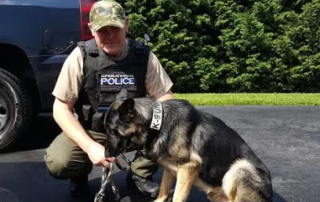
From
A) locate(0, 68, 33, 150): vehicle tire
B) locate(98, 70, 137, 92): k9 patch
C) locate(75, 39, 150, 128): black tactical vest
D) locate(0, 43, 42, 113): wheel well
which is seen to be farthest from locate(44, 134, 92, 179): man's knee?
locate(0, 43, 42, 113): wheel well

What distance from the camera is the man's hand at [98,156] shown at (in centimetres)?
297

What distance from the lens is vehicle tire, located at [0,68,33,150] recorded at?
4.58 meters

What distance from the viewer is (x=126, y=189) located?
3.86 meters

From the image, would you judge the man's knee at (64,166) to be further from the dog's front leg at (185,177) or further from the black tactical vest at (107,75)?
the dog's front leg at (185,177)

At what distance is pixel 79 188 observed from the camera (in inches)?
143

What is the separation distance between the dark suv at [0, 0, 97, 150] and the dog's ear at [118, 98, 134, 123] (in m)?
1.80

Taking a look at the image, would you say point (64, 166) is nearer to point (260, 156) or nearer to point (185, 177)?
point (185, 177)

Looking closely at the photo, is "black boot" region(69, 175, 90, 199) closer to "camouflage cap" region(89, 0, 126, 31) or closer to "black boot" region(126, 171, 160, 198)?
"black boot" region(126, 171, 160, 198)

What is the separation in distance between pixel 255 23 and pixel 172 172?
28.4ft

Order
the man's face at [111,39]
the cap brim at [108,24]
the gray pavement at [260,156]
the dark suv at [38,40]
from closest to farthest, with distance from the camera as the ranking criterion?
the cap brim at [108,24], the man's face at [111,39], the gray pavement at [260,156], the dark suv at [38,40]

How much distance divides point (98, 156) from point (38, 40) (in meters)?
1.92

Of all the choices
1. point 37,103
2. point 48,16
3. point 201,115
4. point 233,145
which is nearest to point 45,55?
point 48,16

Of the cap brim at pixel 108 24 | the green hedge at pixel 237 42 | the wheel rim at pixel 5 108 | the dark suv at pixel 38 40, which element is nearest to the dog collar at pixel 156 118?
the cap brim at pixel 108 24

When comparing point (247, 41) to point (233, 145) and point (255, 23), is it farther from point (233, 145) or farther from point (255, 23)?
point (233, 145)
